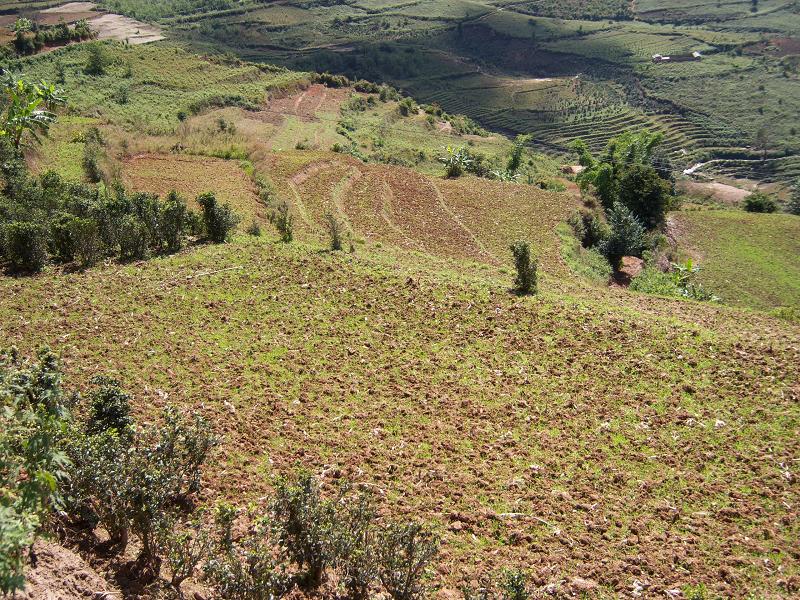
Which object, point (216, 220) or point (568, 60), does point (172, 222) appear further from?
point (568, 60)

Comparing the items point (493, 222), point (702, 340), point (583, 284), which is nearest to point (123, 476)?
point (702, 340)

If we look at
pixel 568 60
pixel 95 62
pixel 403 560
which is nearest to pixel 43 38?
pixel 95 62

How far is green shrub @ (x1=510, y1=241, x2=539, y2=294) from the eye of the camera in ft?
55.1

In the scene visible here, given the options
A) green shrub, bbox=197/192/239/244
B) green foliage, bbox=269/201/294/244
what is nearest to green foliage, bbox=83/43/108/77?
green foliage, bbox=269/201/294/244

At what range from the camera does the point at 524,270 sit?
16.9 m

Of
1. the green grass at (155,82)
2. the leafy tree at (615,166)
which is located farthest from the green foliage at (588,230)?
the green grass at (155,82)

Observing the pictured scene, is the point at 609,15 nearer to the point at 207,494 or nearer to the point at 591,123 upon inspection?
the point at 591,123

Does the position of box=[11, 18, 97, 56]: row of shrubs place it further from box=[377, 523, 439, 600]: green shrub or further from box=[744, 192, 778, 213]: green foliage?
box=[744, 192, 778, 213]: green foliage

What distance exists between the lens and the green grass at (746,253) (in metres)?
30.4

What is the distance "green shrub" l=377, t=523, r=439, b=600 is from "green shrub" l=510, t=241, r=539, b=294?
1134 centimetres

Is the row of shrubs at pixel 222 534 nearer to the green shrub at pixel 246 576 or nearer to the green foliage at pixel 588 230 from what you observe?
the green shrub at pixel 246 576

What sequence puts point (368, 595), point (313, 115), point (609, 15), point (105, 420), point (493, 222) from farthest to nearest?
point (609, 15), point (313, 115), point (493, 222), point (105, 420), point (368, 595)

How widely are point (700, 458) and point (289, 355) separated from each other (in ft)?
28.5

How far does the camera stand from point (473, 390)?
1223cm
